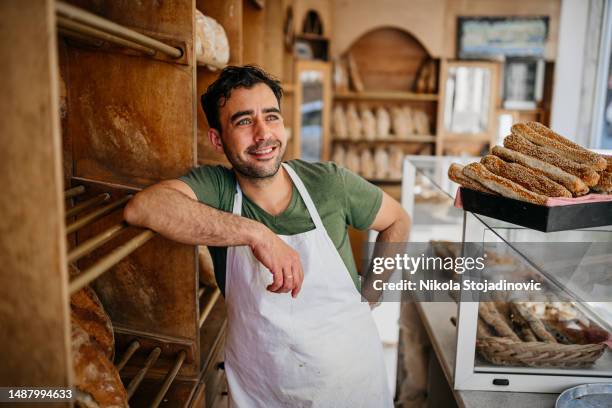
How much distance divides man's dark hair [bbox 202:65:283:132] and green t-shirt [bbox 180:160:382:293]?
182mm

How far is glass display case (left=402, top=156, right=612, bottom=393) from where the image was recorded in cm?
115

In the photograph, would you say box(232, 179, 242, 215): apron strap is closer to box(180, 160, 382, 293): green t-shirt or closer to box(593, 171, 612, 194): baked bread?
box(180, 160, 382, 293): green t-shirt

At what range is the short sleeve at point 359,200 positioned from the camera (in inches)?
67.4

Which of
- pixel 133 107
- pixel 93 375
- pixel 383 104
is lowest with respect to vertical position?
pixel 93 375

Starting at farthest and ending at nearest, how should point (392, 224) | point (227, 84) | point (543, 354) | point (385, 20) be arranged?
1. point (385, 20)
2. point (392, 224)
3. point (227, 84)
4. point (543, 354)

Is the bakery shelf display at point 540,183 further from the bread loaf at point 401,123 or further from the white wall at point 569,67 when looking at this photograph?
the white wall at point 569,67

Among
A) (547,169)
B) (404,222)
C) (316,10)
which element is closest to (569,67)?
(316,10)

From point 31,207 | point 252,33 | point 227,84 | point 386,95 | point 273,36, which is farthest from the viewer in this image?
point 386,95

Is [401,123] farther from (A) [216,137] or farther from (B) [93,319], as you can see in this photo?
(B) [93,319]

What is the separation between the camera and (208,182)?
1.51m

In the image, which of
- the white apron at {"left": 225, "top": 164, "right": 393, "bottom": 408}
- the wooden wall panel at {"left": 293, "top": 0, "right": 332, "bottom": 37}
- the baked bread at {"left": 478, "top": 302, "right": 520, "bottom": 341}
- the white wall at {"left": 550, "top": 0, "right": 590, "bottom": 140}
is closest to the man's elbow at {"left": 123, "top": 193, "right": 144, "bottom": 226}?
the white apron at {"left": 225, "top": 164, "right": 393, "bottom": 408}

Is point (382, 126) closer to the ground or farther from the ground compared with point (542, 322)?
farther from the ground

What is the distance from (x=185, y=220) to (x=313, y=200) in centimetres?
47

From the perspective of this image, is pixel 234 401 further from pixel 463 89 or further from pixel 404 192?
pixel 463 89
